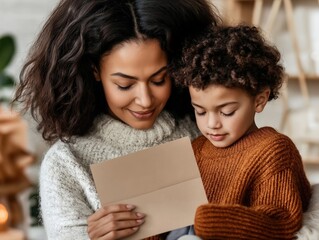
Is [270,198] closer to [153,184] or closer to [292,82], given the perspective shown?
[153,184]

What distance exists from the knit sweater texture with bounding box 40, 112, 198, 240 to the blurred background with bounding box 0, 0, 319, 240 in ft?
5.85

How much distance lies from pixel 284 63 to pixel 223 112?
249 cm

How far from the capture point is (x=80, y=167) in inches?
58.9

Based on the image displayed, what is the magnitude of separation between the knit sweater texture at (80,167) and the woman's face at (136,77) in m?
0.08

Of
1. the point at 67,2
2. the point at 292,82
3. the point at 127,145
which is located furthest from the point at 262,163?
the point at 292,82

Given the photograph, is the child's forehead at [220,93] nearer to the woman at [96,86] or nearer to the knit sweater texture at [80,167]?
the woman at [96,86]

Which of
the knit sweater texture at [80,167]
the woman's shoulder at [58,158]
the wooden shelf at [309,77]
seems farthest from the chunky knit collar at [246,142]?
the wooden shelf at [309,77]

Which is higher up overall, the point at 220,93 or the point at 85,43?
the point at 85,43

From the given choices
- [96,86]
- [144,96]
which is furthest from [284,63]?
[144,96]

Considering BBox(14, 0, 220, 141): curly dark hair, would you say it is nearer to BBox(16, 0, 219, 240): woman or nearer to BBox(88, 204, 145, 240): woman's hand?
BBox(16, 0, 219, 240): woman

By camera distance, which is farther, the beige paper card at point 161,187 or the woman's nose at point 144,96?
the woman's nose at point 144,96

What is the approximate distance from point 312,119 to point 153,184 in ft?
8.76

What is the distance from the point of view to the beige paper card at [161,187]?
1.31 metres

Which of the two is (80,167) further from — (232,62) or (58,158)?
(232,62)
